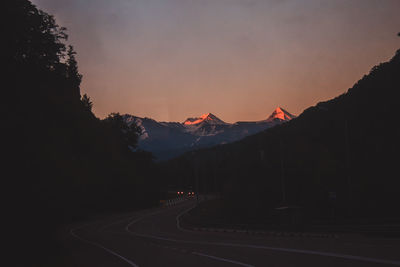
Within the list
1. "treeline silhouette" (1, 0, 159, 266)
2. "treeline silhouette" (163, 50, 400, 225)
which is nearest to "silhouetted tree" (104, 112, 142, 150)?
"treeline silhouette" (163, 50, 400, 225)

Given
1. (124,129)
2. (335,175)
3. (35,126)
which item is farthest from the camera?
(124,129)

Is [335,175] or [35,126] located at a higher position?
[35,126]

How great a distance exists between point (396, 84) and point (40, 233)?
6036 centimetres

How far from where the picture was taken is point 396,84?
67.4 m

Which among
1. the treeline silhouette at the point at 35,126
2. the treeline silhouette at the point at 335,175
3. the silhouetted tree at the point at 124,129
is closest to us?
the treeline silhouette at the point at 35,126

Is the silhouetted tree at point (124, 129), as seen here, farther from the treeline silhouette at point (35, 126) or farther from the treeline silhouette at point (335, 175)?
the treeline silhouette at point (35, 126)

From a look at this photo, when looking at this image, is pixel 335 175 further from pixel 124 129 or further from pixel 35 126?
pixel 124 129

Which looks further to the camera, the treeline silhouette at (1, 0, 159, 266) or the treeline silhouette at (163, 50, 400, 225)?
the treeline silhouette at (163, 50, 400, 225)

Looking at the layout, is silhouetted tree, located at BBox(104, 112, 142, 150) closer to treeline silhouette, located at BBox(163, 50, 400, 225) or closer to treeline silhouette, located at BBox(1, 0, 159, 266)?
treeline silhouette, located at BBox(163, 50, 400, 225)

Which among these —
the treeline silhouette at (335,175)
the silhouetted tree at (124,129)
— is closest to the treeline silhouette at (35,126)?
the treeline silhouette at (335,175)

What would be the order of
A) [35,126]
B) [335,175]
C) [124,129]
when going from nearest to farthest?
[35,126] → [335,175] → [124,129]

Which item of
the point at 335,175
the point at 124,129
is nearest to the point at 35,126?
the point at 335,175

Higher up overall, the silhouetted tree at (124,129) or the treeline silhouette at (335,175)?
the silhouetted tree at (124,129)

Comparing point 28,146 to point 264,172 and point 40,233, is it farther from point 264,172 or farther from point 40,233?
point 264,172
